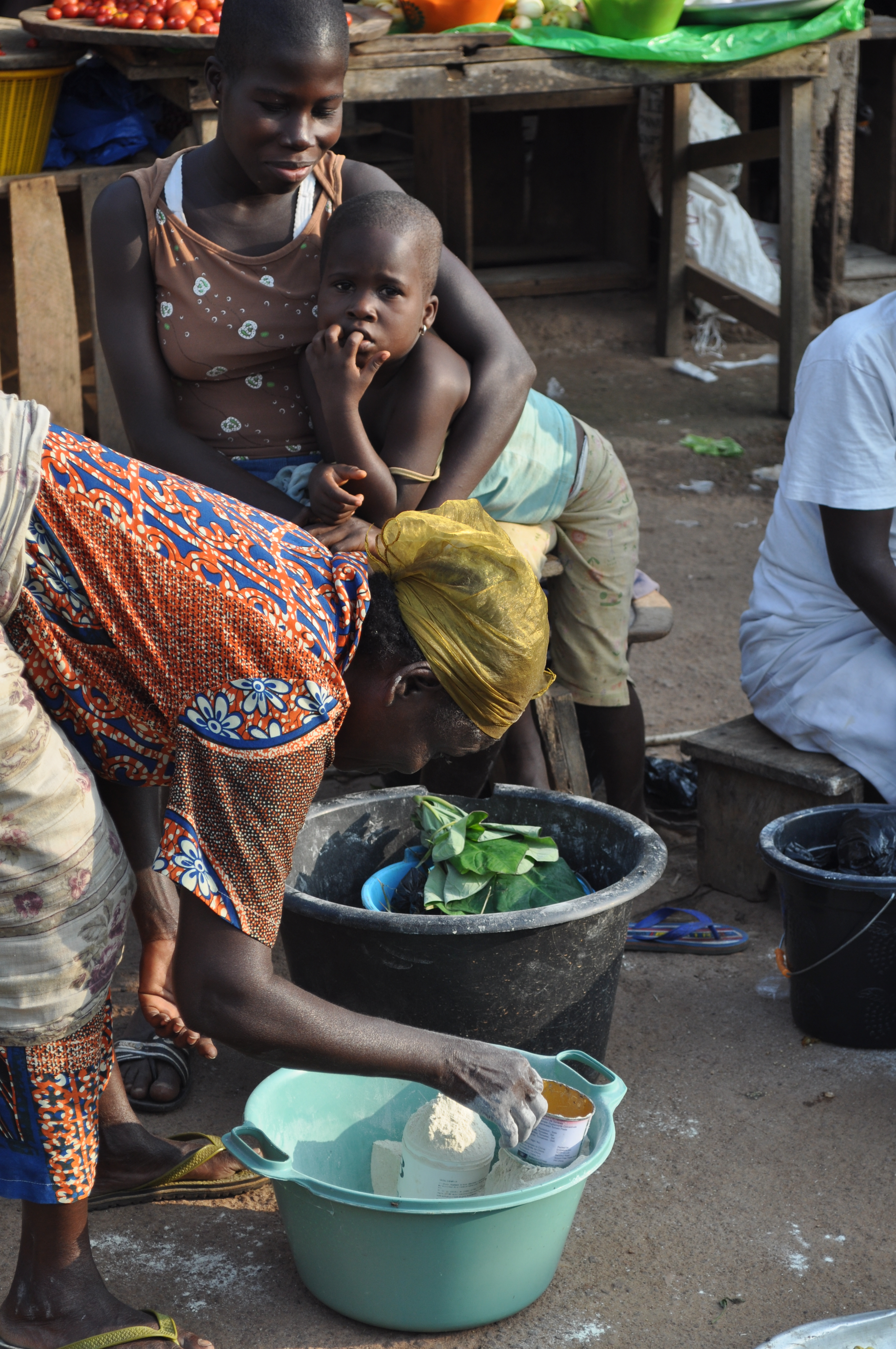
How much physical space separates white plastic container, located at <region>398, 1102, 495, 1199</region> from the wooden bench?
130cm

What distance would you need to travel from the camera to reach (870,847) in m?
2.56

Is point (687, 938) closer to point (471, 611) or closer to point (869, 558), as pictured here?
point (869, 558)

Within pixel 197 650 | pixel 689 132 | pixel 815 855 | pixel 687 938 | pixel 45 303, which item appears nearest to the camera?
pixel 197 650

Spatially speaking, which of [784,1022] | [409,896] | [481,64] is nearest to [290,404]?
[409,896]

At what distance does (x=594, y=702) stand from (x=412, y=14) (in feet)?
10.4

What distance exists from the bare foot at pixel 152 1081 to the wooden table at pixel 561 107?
2.96m

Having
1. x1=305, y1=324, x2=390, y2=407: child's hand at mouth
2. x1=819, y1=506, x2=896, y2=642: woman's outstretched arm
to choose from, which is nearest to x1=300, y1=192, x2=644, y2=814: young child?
x1=305, y1=324, x2=390, y2=407: child's hand at mouth

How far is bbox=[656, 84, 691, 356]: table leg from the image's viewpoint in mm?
6727

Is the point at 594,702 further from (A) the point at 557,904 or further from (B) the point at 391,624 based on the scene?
(B) the point at 391,624

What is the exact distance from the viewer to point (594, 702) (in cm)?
318

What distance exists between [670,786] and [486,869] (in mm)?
1389

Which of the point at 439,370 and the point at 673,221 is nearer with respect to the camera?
the point at 439,370

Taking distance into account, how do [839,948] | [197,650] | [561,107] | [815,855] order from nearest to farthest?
[197,650] → [839,948] → [815,855] → [561,107]

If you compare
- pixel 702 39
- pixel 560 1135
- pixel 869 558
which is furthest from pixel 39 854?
pixel 702 39
